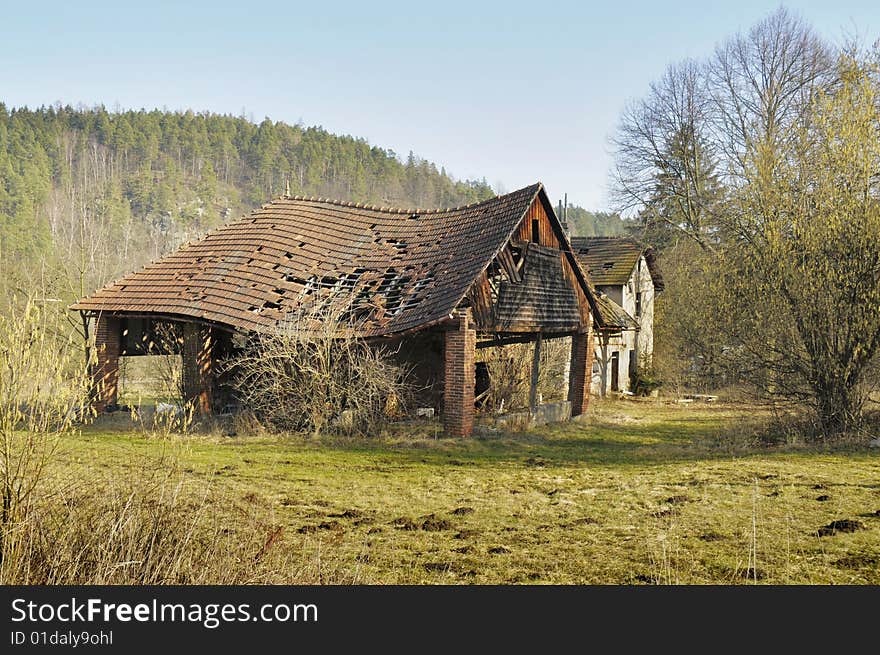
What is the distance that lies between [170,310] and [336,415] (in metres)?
5.77

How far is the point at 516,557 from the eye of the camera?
7504 mm

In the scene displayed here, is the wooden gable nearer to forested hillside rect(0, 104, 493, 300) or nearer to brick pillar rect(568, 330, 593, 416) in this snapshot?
brick pillar rect(568, 330, 593, 416)

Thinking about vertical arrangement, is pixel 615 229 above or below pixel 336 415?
above

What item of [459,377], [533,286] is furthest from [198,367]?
[533,286]

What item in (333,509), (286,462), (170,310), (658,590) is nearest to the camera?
(658,590)

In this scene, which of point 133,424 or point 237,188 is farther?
point 237,188

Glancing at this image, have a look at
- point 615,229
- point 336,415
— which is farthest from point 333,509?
point 615,229

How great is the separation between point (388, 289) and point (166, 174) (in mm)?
72587

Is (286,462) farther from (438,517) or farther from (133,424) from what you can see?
(133,424)

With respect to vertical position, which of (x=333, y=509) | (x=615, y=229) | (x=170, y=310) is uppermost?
(x=615, y=229)

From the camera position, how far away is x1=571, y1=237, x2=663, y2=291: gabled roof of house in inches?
1404

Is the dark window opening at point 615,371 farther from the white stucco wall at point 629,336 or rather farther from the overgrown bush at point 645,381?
the overgrown bush at point 645,381

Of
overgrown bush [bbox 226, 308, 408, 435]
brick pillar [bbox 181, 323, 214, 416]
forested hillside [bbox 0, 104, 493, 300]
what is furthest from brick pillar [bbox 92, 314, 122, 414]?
forested hillside [bbox 0, 104, 493, 300]

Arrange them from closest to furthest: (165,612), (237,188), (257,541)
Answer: (165,612)
(257,541)
(237,188)
